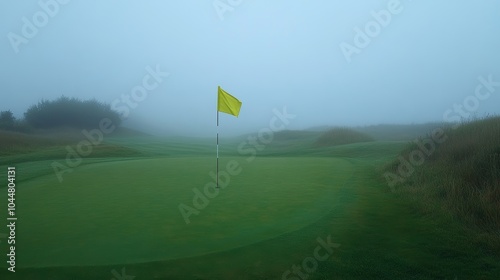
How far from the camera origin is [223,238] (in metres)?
4.83

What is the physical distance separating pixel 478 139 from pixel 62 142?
25481 millimetres

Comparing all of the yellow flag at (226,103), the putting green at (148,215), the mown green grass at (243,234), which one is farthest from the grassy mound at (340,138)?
the mown green grass at (243,234)

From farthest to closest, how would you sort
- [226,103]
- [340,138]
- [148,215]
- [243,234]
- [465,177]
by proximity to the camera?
[340,138]
[226,103]
[465,177]
[148,215]
[243,234]

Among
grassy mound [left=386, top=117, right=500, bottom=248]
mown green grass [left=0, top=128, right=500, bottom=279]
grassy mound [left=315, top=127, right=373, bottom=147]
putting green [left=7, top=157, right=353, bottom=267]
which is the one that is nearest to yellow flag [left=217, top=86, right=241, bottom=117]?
putting green [left=7, top=157, right=353, bottom=267]

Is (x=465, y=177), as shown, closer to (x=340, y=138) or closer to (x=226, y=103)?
(x=226, y=103)

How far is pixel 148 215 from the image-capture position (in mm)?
5891

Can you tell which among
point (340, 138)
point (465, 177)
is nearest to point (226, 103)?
point (465, 177)

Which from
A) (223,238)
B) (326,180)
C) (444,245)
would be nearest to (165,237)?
(223,238)

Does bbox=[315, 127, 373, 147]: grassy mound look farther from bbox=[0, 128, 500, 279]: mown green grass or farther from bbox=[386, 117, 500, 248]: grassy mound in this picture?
bbox=[0, 128, 500, 279]: mown green grass

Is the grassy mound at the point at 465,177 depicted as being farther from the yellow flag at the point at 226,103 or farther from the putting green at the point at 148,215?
the yellow flag at the point at 226,103

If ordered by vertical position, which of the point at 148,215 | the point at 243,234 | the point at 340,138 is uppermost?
the point at 340,138

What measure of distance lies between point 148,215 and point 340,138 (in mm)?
24963

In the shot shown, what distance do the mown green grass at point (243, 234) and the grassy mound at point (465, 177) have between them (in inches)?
17.1

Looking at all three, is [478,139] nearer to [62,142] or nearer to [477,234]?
[477,234]
